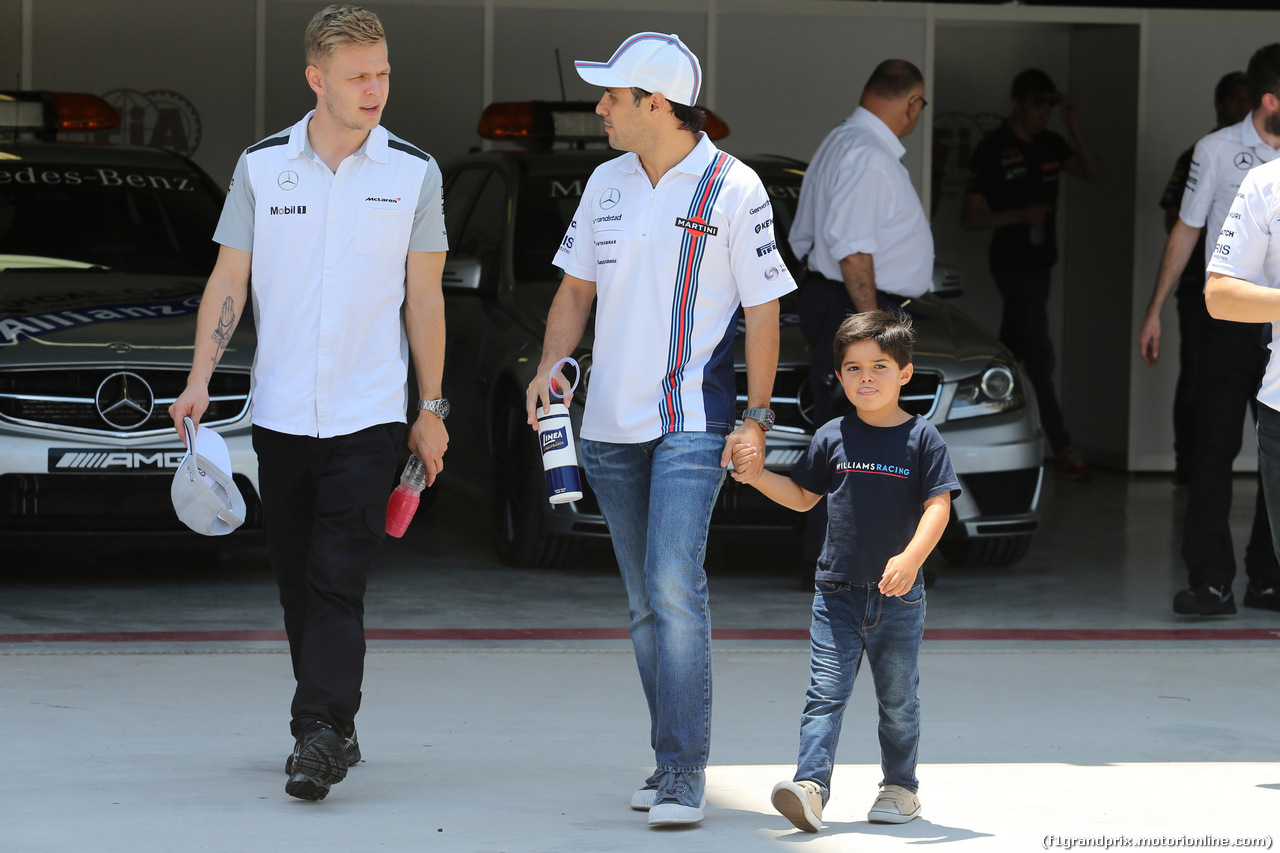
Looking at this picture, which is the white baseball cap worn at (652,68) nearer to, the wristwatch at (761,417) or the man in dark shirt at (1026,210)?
the wristwatch at (761,417)

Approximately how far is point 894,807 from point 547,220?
4.27 meters

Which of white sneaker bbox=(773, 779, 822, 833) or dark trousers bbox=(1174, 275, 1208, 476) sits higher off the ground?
dark trousers bbox=(1174, 275, 1208, 476)

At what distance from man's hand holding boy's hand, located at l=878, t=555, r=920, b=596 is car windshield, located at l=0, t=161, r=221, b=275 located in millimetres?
4415

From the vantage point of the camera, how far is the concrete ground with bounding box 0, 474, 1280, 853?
13.1 ft

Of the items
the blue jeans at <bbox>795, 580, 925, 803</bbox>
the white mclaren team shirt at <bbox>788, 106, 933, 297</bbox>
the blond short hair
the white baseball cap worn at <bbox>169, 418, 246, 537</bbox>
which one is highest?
the blond short hair

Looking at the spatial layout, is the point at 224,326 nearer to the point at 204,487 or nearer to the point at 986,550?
the point at 204,487

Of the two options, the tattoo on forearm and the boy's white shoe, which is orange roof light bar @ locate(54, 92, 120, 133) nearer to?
the tattoo on forearm

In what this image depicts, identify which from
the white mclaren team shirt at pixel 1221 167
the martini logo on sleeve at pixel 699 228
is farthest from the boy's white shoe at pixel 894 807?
the white mclaren team shirt at pixel 1221 167

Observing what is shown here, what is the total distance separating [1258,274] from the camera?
14.9 feet

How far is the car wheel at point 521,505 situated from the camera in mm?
7324

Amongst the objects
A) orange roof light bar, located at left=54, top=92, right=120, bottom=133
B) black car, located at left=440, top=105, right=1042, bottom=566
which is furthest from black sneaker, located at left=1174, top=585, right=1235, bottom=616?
orange roof light bar, located at left=54, top=92, right=120, bottom=133

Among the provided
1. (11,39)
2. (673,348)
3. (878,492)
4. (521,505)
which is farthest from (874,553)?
(11,39)

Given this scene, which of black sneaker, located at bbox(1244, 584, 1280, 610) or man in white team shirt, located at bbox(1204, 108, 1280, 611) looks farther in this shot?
black sneaker, located at bbox(1244, 584, 1280, 610)

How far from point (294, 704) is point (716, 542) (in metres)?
4.43
